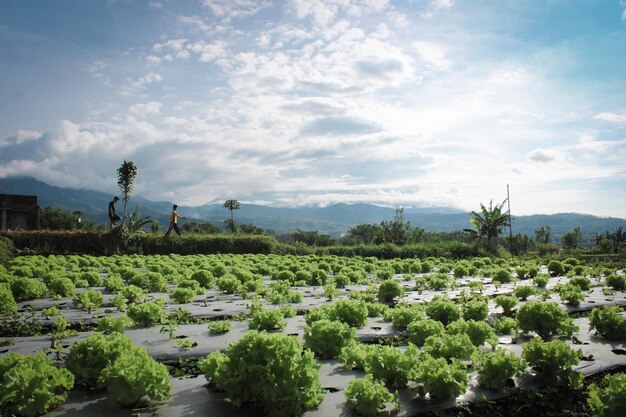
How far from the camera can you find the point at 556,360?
5461 mm

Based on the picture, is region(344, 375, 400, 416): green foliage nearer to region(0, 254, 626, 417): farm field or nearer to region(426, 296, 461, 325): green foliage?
region(0, 254, 626, 417): farm field

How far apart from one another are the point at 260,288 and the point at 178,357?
5677mm

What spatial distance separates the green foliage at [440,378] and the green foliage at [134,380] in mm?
3023

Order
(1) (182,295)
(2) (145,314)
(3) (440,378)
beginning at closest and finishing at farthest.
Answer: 1. (3) (440,378)
2. (2) (145,314)
3. (1) (182,295)

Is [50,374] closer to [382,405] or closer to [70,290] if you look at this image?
[382,405]

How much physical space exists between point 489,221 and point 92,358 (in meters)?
43.8

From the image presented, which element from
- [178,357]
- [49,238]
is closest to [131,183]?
[49,238]

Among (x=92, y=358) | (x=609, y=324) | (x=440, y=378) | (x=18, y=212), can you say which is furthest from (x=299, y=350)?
(x=18, y=212)

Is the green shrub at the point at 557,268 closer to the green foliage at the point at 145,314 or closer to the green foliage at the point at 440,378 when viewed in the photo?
the green foliage at the point at 440,378

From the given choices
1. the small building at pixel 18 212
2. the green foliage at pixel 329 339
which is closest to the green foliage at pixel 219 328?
the green foliage at pixel 329 339

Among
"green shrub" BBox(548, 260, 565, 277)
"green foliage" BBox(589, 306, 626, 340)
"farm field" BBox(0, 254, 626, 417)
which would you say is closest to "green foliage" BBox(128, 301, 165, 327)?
"farm field" BBox(0, 254, 626, 417)

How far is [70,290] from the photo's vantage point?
11250mm

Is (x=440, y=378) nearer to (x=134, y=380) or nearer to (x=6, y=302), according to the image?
(x=134, y=380)

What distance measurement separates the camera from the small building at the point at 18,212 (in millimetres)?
46531
